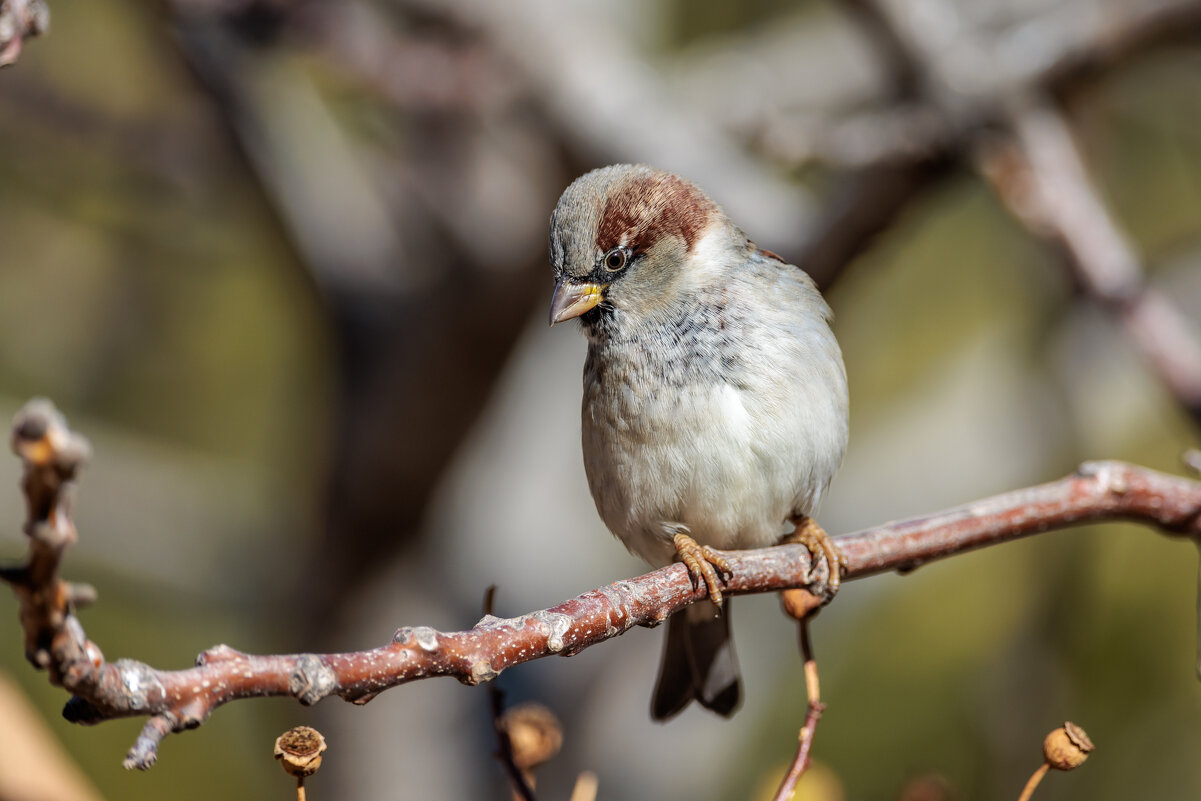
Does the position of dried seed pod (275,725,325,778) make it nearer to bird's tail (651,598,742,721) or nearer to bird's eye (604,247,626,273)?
bird's eye (604,247,626,273)

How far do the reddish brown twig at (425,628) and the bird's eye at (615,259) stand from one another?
0.62m

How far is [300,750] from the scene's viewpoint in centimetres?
111

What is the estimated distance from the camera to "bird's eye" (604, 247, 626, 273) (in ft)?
7.14

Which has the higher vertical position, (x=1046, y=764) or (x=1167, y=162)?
(x=1167, y=162)

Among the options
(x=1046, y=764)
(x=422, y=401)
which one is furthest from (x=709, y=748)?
(x=1046, y=764)

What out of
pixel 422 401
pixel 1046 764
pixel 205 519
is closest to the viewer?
pixel 1046 764

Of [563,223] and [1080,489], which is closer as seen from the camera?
[1080,489]

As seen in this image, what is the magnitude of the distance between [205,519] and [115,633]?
1.88 metres

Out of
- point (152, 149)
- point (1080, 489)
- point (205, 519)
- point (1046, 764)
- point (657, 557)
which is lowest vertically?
point (1046, 764)

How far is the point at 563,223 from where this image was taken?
213 centimetres

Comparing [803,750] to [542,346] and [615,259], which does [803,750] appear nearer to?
[615,259]

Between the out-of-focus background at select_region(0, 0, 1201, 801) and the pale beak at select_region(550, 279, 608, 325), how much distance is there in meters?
1.35

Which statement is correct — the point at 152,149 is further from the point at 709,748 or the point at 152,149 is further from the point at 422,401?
the point at 709,748

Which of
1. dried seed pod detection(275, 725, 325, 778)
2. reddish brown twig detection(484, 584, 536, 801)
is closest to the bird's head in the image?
reddish brown twig detection(484, 584, 536, 801)
